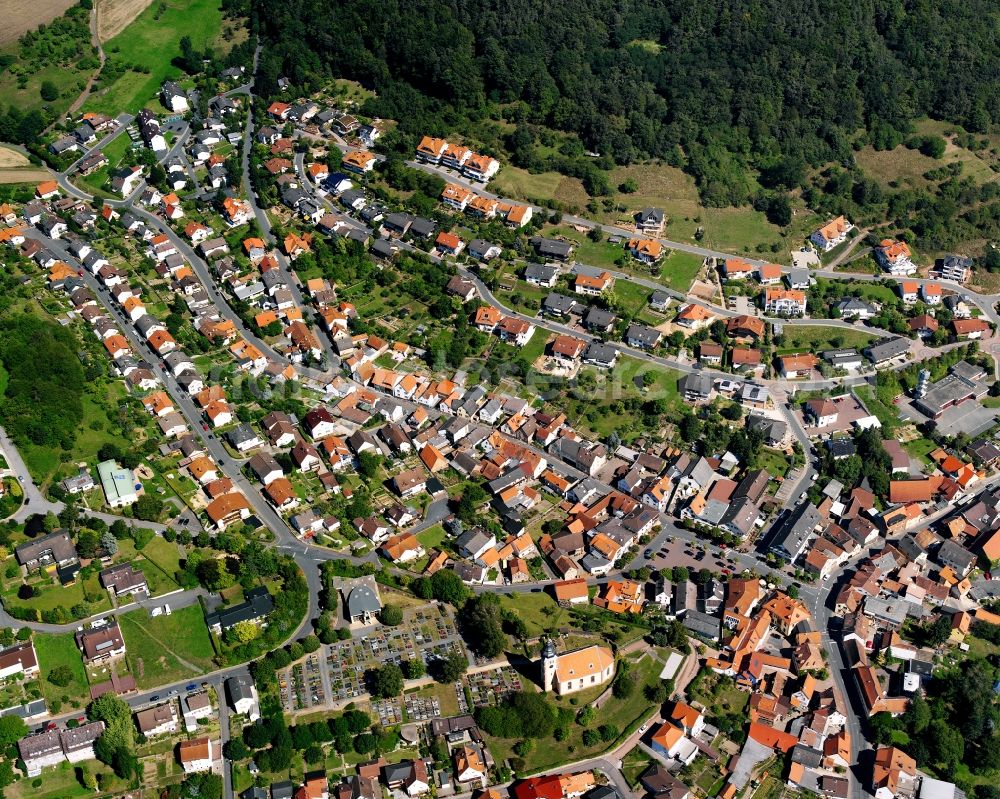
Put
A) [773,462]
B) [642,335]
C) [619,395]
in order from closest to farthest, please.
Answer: [773,462] < [619,395] < [642,335]

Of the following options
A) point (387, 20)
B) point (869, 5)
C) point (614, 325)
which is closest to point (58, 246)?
point (387, 20)

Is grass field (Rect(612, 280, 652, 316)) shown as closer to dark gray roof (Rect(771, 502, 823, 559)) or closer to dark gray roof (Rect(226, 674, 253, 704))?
dark gray roof (Rect(771, 502, 823, 559))

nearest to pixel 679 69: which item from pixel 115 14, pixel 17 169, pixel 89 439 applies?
pixel 115 14

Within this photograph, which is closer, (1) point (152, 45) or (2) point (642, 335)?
(2) point (642, 335)

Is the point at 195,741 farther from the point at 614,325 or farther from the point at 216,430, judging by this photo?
the point at 614,325

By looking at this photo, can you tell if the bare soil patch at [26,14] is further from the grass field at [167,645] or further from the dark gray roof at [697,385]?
the dark gray roof at [697,385]

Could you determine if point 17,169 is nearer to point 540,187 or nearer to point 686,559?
point 540,187
